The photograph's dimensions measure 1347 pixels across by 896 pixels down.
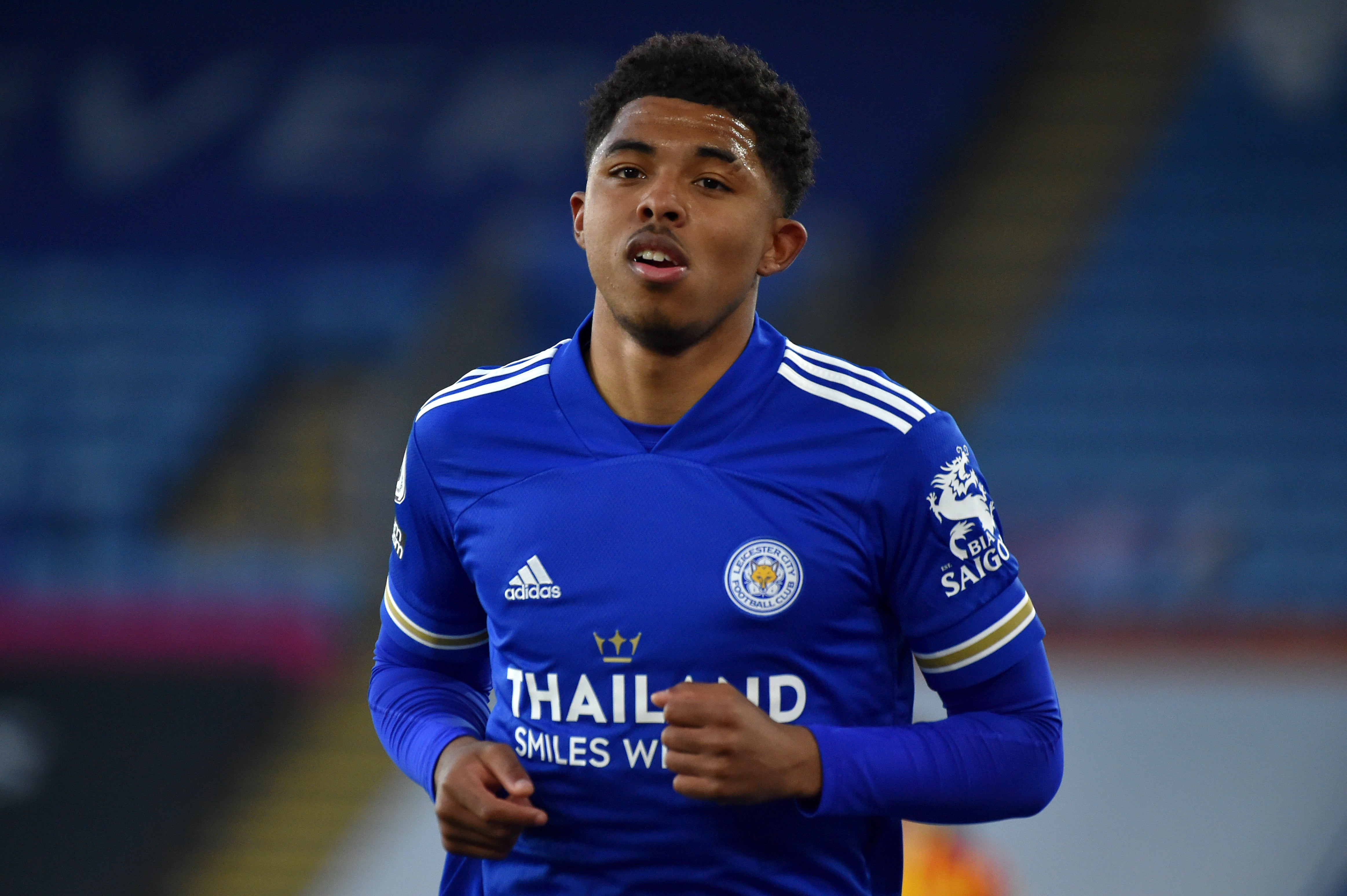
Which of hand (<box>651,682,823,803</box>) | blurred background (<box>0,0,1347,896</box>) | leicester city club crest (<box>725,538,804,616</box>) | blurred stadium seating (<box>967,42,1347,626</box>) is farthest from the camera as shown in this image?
blurred stadium seating (<box>967,42,1347,626</box>)

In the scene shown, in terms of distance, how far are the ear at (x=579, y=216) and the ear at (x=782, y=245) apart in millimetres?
195

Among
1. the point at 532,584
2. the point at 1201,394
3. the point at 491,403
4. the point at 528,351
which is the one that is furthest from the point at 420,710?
the point at 1201,394

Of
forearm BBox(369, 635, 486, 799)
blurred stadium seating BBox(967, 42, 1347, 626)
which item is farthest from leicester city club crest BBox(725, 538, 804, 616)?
blurred stadium seating BBox(967, 42, 1347, 626)

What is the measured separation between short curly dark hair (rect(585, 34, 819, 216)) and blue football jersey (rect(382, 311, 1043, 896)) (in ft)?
0.76

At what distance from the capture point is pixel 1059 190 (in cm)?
546

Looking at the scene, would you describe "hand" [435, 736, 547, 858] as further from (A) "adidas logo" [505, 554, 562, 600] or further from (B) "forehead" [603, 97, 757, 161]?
(B) "forehead" [603, 97, 757, 161]

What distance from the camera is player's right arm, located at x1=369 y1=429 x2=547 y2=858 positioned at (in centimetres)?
134

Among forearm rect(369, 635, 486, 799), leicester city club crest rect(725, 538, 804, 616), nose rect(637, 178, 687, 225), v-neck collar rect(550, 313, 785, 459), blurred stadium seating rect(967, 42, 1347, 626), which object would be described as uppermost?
blurred stadium seating rect(967, 42, 1347, 626)

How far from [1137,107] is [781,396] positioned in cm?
468

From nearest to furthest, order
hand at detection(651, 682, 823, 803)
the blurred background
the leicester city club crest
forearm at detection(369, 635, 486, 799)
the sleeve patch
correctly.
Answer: hand at detection(651, 682, 823, 803), the leicester city club crest, forearm at detection(369, 635, 486, 799), the sleeve patch, the blurred background

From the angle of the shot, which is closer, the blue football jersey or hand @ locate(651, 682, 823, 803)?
hand @ locate(651, 682, 823, 803)

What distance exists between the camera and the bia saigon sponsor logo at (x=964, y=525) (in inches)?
49.7

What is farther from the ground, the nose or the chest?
the nose

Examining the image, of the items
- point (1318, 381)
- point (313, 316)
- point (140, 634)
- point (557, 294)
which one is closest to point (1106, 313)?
point (1318, 381)
